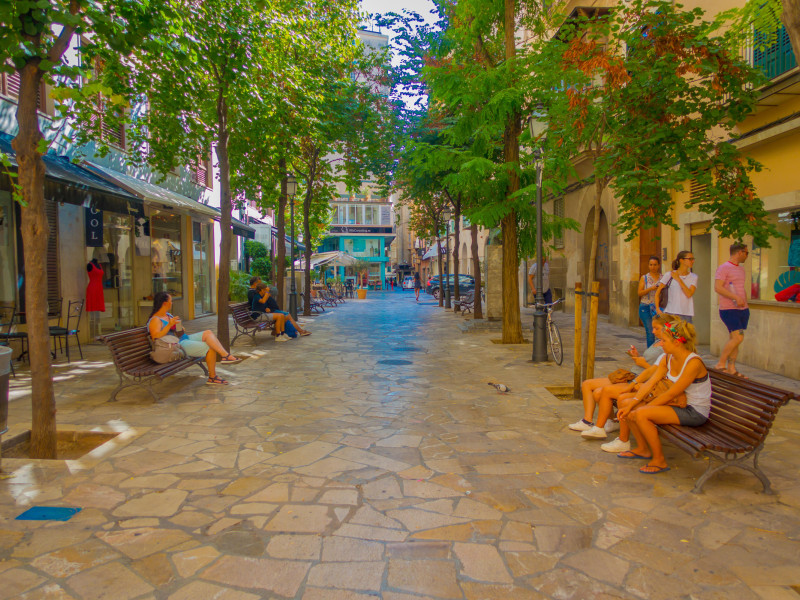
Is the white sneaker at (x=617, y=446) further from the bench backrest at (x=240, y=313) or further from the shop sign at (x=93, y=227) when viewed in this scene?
the shop sign at (x=93, y=227)

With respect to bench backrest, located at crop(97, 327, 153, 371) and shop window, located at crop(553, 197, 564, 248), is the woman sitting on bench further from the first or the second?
shop window, located at crop(553, 197, 564, 248)

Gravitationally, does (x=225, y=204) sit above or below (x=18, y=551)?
above

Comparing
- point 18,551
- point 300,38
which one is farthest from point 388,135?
point 18,551

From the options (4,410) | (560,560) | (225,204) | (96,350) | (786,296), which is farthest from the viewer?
(96,350)

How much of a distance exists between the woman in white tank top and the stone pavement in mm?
295

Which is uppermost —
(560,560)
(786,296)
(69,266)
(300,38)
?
(300,38)

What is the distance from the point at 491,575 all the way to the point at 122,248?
14328 mm

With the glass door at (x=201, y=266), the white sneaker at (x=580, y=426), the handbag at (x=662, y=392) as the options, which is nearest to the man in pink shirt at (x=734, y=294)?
the white sneaker at (x=580, y=426)

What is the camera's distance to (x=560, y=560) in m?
3.17

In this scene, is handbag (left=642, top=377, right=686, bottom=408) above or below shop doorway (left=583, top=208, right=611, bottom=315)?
below

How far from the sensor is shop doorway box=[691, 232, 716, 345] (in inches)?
454

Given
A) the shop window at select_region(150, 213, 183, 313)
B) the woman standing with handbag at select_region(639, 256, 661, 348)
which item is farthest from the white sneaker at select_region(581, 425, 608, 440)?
the shop window at select_region(150, 213, 183, 313)

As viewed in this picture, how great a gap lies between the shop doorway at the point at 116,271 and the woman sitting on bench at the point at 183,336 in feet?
19.5

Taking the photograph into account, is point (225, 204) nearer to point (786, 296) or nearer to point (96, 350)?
point (96, 350)
